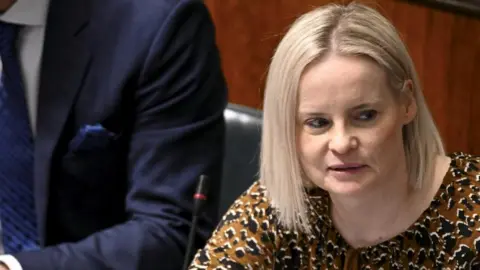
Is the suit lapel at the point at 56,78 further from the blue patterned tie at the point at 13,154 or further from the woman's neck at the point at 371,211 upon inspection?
the woman's neck at the point at 371,211

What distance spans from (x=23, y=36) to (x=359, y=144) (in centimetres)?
57

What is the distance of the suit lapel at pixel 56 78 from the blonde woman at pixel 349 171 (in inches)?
11.2

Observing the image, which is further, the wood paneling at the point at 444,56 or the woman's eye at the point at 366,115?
the wood paneling at the point at 444,56

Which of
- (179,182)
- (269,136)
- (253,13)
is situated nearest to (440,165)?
(269,136)

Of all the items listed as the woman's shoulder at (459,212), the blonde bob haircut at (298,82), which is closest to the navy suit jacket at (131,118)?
the blonde bob haircut at (298,82)

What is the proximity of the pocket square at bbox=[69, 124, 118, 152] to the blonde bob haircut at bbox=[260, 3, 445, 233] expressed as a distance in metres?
0.26

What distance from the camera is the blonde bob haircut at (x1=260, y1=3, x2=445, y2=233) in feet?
3.96

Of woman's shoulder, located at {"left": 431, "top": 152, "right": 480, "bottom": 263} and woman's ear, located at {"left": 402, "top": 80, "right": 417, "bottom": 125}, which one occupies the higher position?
woman's ear, located at {"left": 402, "top": 80, "right": 417, "bottom": 125}

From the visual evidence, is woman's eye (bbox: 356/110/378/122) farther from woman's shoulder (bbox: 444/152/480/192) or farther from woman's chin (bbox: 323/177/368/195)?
woman's shoulder (bbox: 444/152/480/192)

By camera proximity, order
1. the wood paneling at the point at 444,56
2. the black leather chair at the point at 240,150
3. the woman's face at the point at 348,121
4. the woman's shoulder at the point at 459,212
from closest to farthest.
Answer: the woman's face at the point at 348,121 < the woman's shoulder at the point at 459,212 < the black leather chair at the point at 240,150 < the wood paneling at the point at 444,56

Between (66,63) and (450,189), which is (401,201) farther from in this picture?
(66,63)

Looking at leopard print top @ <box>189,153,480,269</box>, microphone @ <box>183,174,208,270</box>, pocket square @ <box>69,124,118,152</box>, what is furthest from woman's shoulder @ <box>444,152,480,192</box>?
pocket square @ <box>69,124,118,152</box>

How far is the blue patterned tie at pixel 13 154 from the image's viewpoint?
1336 millimetres

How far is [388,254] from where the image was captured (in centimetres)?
131
